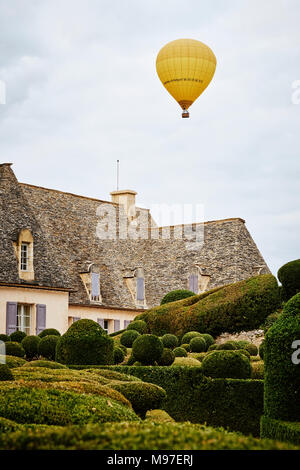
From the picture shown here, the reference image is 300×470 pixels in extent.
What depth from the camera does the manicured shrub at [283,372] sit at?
13391mm

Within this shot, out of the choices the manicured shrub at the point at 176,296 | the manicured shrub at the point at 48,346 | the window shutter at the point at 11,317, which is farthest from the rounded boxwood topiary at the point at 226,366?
the manicured shrub at the point at 176,296

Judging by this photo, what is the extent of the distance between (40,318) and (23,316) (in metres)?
0.75

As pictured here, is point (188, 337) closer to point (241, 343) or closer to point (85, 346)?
point (241, 343)

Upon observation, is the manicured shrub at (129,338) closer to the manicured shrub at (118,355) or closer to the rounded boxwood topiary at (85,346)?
the manicured shrub at (118,355)

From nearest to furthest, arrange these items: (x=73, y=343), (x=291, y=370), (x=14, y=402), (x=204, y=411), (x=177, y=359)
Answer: (x=14, y=402), (x=291, y=370), (x=204, y=411), (x=73, y=343), (x=177, y=359)

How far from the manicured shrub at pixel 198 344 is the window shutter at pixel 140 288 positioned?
44.2 ft

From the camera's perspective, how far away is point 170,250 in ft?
149

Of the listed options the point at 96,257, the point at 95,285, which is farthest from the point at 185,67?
the point at 96,257

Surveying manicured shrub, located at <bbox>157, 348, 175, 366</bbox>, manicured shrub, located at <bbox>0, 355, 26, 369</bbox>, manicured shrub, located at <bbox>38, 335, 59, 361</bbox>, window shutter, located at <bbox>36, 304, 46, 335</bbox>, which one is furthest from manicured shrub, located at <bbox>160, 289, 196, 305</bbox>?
manicured shrub, located at <bbox>0, 355, 26, 369</bbox>

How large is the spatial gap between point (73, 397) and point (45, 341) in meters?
15.7

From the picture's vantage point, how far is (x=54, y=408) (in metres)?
11.2

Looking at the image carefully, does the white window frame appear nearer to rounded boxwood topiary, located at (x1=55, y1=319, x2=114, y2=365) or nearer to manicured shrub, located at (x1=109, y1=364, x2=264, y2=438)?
rounded boxwood topiary, located at (x1=55, y1=319, x2=114, y2=365)
